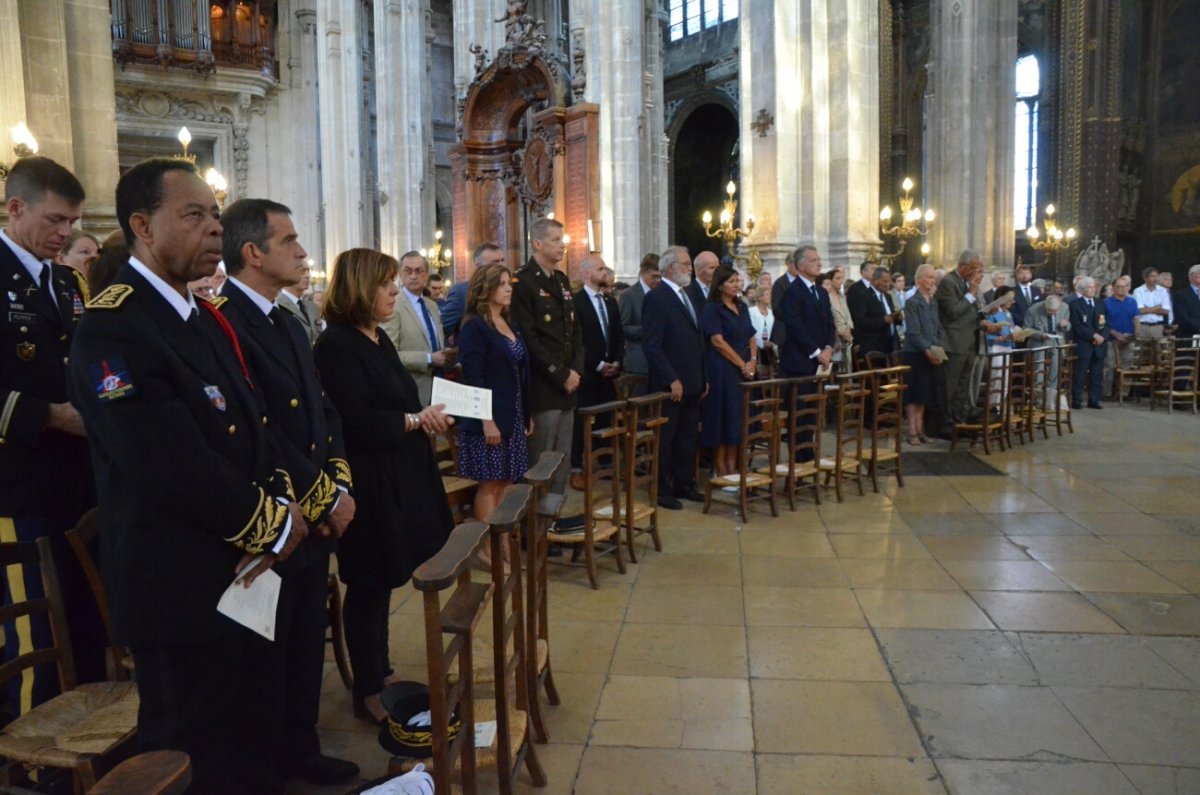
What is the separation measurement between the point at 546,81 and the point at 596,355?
26.5 feet

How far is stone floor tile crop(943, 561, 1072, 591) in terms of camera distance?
4.72 metres

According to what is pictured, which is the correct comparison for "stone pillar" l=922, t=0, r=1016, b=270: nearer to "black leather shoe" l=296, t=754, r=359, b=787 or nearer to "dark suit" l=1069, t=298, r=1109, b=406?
"dark suit" l=1069, t=298, r=1109, b=406

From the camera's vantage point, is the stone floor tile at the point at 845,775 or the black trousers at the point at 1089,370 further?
the black trousers at the point at 1089,370

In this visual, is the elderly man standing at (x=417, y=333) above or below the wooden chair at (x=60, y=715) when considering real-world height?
above

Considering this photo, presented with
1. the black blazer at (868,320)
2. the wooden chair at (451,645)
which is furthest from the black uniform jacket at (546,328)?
the black blazer at (868,320)

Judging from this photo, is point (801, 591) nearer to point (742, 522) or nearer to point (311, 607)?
point (742, 522)

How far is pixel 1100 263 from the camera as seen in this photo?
1703 cm

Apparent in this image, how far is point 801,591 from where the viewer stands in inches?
185

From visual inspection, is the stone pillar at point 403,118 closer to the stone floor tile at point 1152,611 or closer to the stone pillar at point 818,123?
the stone pillar at point 818,123

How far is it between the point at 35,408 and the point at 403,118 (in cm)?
1615

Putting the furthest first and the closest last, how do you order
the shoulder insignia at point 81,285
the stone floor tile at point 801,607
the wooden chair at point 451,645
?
the stone floor tile at point 801,607 < the shoulder insignia at point 81,285 < the wooden chair at point 451,645

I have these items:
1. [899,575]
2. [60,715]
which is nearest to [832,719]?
[899,575]

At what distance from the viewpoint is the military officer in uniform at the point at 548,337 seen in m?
5.40

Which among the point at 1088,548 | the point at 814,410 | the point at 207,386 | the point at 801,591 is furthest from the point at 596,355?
the point at 207,386
